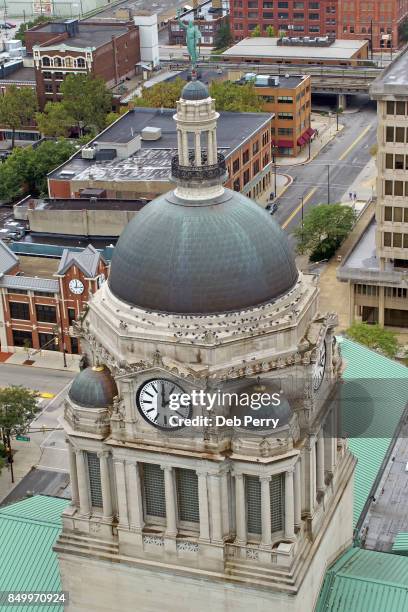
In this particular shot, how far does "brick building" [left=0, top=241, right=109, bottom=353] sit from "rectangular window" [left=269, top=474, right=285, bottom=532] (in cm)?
7489

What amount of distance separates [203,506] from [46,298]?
8038 centimetres

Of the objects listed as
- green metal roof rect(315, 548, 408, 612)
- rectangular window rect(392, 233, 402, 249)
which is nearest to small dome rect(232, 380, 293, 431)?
green metal roof rect(315, 548, 408, 612)

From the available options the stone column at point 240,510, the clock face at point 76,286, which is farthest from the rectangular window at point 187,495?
the clock face at point 76,286

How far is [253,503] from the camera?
188 feet

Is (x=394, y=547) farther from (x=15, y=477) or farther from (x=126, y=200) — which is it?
(x=126, y=200)

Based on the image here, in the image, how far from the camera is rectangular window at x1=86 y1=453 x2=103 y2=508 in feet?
197

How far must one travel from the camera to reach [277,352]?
55.8 metres

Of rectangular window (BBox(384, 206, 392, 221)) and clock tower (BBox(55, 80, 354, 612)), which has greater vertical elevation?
clock tower (BBox(55, 80, 354, 612))

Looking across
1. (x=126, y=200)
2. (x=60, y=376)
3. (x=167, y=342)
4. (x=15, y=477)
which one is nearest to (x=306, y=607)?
(x=167, y=342)

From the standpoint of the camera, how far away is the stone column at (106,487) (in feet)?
193

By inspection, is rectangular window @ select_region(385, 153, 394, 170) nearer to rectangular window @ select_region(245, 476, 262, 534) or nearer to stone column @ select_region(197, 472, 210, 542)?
rectangular window @ select_region(245, 476, 262, 534)

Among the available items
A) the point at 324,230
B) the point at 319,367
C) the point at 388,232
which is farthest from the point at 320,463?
the point at 324,230

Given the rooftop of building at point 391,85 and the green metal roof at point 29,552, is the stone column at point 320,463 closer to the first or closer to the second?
the green metal roof at point 29,552

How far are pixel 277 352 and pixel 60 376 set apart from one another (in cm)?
7954
